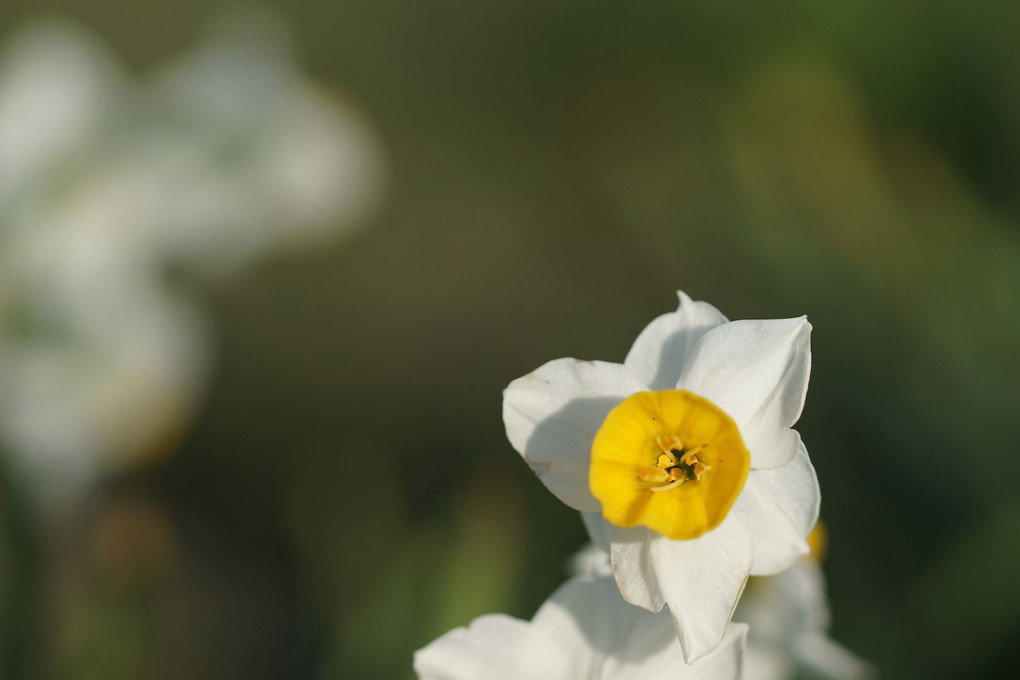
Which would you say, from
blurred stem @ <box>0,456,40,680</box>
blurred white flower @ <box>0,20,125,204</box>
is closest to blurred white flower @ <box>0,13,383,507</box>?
blurred white flower @ <box>0,20,125,204</box>

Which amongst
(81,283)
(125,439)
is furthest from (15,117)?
(125,439)

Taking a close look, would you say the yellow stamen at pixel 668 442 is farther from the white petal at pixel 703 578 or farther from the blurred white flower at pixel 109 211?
the blurred white flower at pixel 109 211

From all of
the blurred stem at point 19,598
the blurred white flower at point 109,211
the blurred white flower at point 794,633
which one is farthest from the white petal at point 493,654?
the blurred white flower at point 109,211

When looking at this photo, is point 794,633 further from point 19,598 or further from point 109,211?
point 109,211

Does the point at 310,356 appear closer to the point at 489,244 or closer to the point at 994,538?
the point at 489,244

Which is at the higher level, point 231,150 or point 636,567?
point 231,150

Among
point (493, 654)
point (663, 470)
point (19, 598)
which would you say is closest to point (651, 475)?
point (663, 470)
